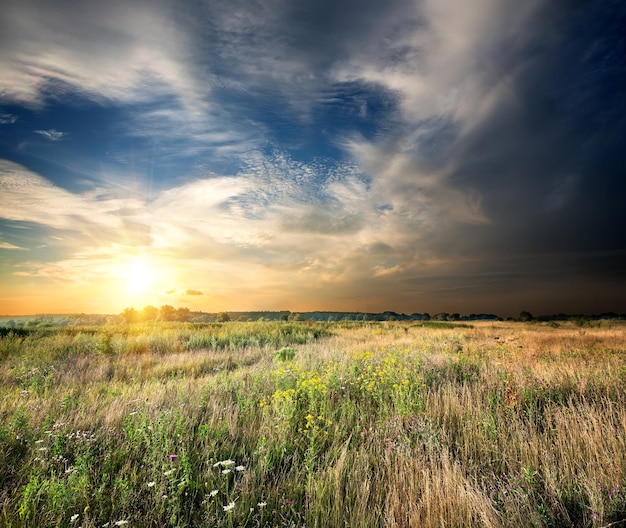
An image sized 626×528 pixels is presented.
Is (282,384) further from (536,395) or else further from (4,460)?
(536,395)

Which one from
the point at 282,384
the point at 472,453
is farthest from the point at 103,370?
the point at 472,453

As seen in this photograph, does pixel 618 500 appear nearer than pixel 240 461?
Yes

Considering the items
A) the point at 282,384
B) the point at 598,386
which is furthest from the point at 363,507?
the point at 598,386

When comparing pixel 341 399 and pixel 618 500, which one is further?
pixel 341 399

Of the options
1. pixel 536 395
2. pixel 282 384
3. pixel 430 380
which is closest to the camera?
pixel 536 395

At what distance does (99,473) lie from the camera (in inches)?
152

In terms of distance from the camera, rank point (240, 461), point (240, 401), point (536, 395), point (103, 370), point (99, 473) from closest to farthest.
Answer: point (99, 473) < point (240, 461) < point (240, 401) < point (536, 395) < point (103, 370)

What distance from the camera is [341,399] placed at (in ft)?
21.0

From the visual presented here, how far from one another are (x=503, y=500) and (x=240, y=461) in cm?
306

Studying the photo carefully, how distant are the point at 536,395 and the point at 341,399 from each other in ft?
13.9

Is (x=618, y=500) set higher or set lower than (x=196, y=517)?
higher

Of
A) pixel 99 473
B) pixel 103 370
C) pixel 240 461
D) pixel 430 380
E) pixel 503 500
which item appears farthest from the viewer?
pixel 103 370

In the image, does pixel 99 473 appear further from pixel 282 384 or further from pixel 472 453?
pixel 472 453

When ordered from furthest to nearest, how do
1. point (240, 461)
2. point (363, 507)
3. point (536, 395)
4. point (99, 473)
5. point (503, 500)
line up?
point (536, 395) < point (240, 461) < point (99, 473) < point (503, 500) < point (363, 507)
